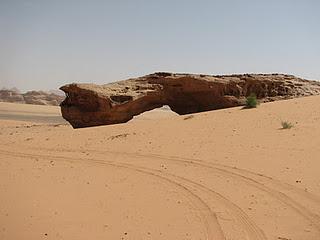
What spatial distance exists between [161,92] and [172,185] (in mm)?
11176

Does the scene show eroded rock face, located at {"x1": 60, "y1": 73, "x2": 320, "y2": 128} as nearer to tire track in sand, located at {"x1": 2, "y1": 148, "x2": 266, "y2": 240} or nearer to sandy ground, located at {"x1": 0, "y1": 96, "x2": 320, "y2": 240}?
sandy ground, located at {"x1": 0, "y1": 96, "x2": 320, "y2": 240}

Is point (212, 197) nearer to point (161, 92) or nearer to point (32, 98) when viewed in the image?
point (161, 92)

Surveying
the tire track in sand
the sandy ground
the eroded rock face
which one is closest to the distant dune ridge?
the eroded rock face

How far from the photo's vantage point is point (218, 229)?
13.7ft

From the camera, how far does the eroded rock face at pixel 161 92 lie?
1608cm

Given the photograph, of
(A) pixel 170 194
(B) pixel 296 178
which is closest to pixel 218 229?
(A) pixel 170 194

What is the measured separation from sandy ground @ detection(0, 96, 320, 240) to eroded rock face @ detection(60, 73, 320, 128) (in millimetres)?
5050

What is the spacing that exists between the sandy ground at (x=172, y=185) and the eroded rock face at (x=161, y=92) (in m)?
5.05

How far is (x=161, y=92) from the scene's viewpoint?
16938 millimetres

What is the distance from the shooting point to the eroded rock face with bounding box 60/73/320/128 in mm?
16078

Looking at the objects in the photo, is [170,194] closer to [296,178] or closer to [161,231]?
[161,231]

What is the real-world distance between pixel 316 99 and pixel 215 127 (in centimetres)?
492

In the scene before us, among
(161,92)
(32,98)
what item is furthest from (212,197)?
(32,98)

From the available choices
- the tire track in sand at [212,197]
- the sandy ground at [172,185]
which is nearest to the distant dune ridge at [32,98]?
the sandy ground at [172,185]
